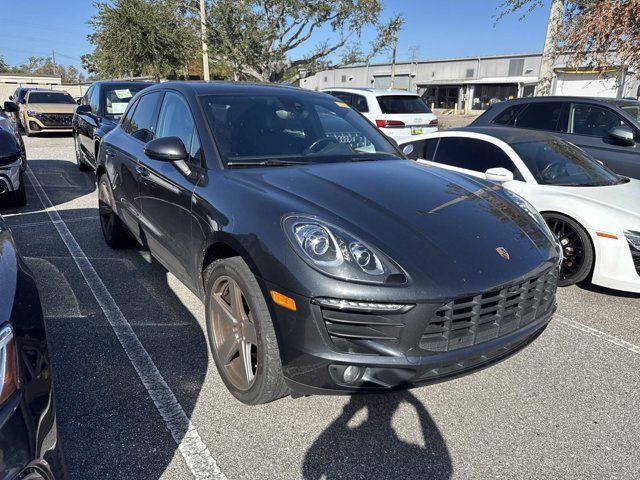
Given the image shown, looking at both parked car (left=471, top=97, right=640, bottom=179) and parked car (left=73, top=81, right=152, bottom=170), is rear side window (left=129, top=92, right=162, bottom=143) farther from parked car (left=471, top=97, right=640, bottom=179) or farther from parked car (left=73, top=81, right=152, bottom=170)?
parked car (left=471, top=97, right=640, bottom=179)

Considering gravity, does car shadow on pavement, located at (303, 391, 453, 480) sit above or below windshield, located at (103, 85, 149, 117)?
below

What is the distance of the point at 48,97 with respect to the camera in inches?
667

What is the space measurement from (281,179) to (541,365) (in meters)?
2.00

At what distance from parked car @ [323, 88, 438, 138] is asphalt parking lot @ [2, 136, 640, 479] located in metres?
7.20

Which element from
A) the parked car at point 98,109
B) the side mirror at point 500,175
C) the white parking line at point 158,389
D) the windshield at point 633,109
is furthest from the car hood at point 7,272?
the windshield at point 633,109

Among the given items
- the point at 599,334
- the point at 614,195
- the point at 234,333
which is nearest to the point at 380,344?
the point at 234,333

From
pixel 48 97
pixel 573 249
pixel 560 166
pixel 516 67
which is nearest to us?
pixel 573 249

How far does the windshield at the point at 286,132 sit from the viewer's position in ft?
10.3

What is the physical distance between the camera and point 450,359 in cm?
215

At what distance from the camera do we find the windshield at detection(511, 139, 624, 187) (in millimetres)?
4742

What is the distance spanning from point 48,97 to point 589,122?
661 inches

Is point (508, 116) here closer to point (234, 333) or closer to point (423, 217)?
point (423, 217)

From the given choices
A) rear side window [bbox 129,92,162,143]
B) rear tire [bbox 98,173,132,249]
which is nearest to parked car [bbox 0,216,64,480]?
rear side window [bbox 129,92,162,143]

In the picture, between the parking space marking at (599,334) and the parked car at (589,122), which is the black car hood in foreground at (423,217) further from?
the parked car at (589,122)
